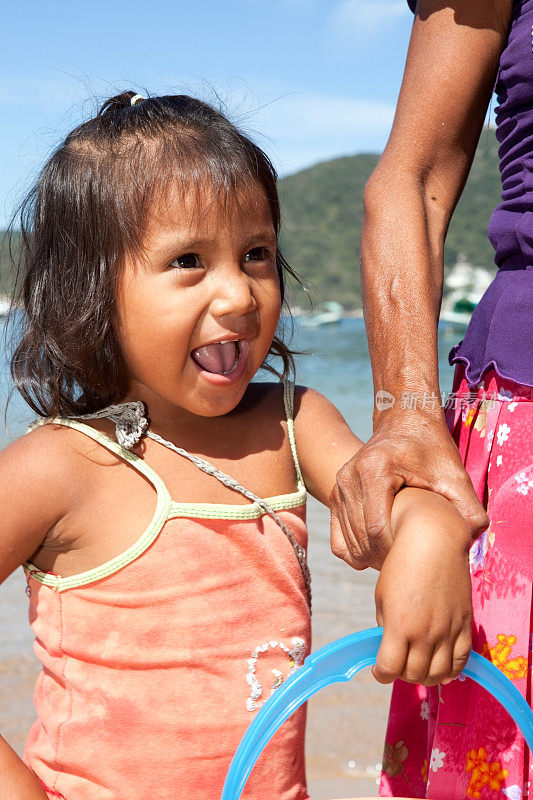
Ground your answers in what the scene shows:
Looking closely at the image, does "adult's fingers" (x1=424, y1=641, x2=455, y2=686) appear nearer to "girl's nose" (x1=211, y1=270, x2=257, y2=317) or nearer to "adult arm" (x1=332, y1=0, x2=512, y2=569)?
"adult arm" (x1=332, y1=0, x2=512, y2=569)

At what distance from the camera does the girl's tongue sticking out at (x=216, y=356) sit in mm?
1410

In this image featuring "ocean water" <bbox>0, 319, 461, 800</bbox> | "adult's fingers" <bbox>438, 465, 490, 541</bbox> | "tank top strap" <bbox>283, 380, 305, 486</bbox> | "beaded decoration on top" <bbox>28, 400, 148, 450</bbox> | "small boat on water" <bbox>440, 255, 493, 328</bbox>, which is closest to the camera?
"adult's fingers" <bbox>438, 465, 490, 541</bbox>

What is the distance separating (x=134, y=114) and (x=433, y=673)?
105 centimetres

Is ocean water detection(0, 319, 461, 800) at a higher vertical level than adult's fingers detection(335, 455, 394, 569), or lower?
lower

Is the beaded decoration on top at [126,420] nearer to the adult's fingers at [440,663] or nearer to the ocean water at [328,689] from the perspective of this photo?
the ocean water at [328,689]

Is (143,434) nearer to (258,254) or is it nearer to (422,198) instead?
(258,254)

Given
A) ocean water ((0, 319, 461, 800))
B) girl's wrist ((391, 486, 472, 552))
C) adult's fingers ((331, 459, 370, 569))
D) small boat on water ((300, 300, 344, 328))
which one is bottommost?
small boat on water ((300, 300, 344, 328))

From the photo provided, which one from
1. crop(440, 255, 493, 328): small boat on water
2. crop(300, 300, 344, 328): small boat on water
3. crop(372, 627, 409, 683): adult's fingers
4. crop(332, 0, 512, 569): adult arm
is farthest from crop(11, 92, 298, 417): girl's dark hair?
crop(300, 300, 344, 328): small boat on water

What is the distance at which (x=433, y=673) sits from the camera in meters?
0.92

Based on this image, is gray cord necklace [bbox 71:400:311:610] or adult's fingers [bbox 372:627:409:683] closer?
adult's fingers [bbox 372:627:409:683]

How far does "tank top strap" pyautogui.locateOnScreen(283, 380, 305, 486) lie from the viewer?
1561mm

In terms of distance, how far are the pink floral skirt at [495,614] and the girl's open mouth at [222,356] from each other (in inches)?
14.9

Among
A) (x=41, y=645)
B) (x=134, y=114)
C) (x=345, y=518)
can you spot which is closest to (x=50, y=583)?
(x=41, y=645)

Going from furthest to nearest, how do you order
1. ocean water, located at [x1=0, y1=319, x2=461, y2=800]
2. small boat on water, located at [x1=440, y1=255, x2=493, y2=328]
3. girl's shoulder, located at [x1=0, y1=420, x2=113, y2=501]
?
small boat on water, located at [x1=440, y1=255, x2=493, y2=328] < ocean water, located at [x1=0, y1=319, x2=461, y2=800] < girl's shoulder, located at [x1=0, y1=420, x2=113, y2=501]
